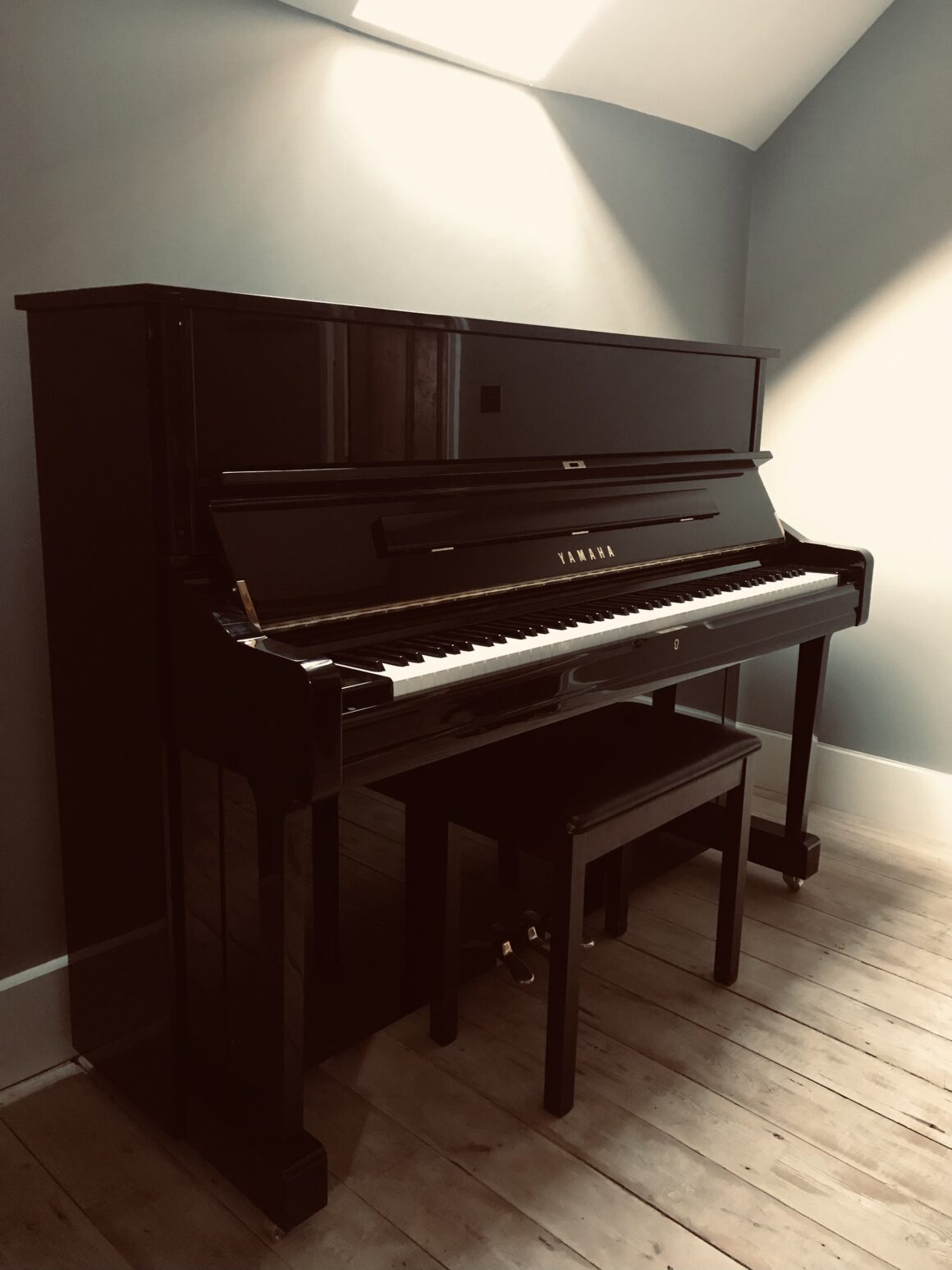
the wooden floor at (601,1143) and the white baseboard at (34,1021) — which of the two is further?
the white baseboard at (34,1021)

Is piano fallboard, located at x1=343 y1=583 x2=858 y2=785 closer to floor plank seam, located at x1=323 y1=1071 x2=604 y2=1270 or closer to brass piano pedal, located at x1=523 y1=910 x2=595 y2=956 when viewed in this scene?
brass piano pedal, located at x1=523 y1=910 x2=595 y2=956

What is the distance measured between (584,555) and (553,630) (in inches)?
11.2

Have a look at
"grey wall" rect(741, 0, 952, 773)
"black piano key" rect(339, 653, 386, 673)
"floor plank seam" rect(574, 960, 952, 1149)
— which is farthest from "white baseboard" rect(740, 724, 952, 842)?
"black piano key" rect(339, 653, 386, 673)

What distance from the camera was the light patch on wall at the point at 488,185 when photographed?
2076 mm

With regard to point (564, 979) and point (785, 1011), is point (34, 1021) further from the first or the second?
point (785, 1011)

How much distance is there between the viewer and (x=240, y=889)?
1.45 metres

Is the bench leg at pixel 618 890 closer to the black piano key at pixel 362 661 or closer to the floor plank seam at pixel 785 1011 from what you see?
the floor plank seam at pixel 785 1011

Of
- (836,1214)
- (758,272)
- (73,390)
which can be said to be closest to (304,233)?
(73,390)

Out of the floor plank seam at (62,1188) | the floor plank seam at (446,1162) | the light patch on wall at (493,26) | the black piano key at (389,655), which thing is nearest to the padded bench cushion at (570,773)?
the black piano key at (389,655)

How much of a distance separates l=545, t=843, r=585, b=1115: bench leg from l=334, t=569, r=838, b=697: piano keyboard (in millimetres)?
324

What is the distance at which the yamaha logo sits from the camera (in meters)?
1.80

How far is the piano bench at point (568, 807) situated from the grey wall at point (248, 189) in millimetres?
657

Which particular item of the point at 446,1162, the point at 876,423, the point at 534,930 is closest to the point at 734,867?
the point at 534,930

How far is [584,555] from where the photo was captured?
1.84 metres
